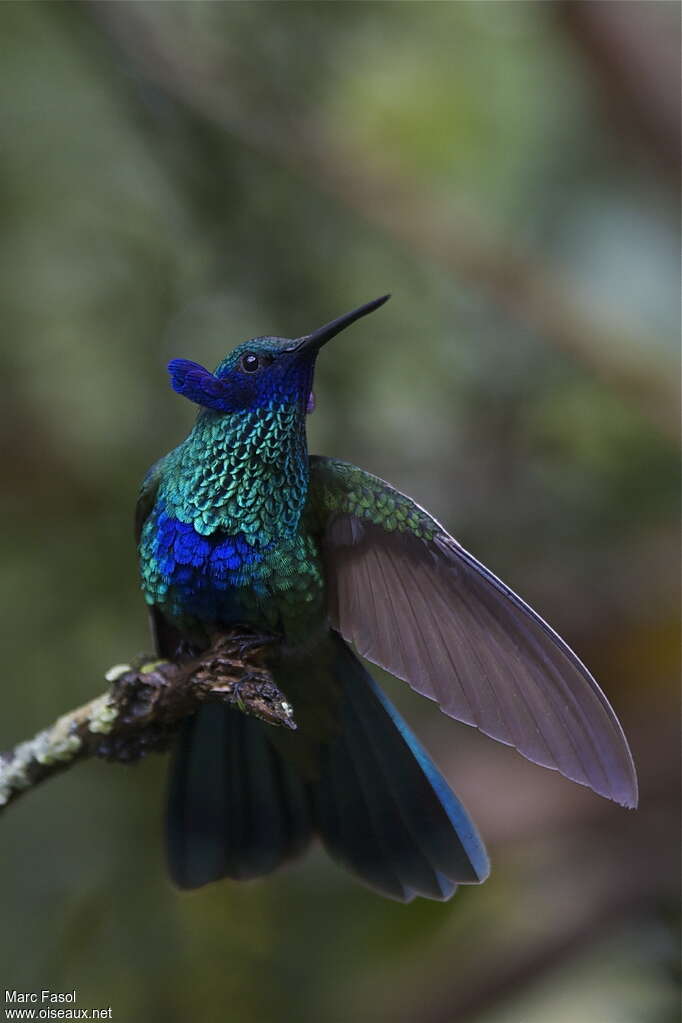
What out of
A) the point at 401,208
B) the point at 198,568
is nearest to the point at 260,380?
the point at 198,568

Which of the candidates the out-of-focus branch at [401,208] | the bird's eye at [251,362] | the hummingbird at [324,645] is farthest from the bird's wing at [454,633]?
the out-of-focus branch at [401,208]

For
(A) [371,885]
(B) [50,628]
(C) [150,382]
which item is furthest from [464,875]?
(C) [150,382]

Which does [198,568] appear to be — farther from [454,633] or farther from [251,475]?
[454,633]

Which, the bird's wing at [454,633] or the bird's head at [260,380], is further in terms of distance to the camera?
the bird's head at [260,380]

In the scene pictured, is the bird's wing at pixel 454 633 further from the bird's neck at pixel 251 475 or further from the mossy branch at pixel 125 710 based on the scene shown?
the mossy branch at pixel 125 710

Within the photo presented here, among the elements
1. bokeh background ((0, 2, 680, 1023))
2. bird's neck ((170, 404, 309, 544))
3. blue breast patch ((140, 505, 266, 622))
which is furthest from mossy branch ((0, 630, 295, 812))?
bokeh background ((0, 2, 680, 1023))

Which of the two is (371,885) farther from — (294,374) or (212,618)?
(294,374)

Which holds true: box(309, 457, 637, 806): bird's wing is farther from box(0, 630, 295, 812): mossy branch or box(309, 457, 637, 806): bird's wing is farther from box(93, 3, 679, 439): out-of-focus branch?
box(93, 3, 679, 439): out-of-focus branch
